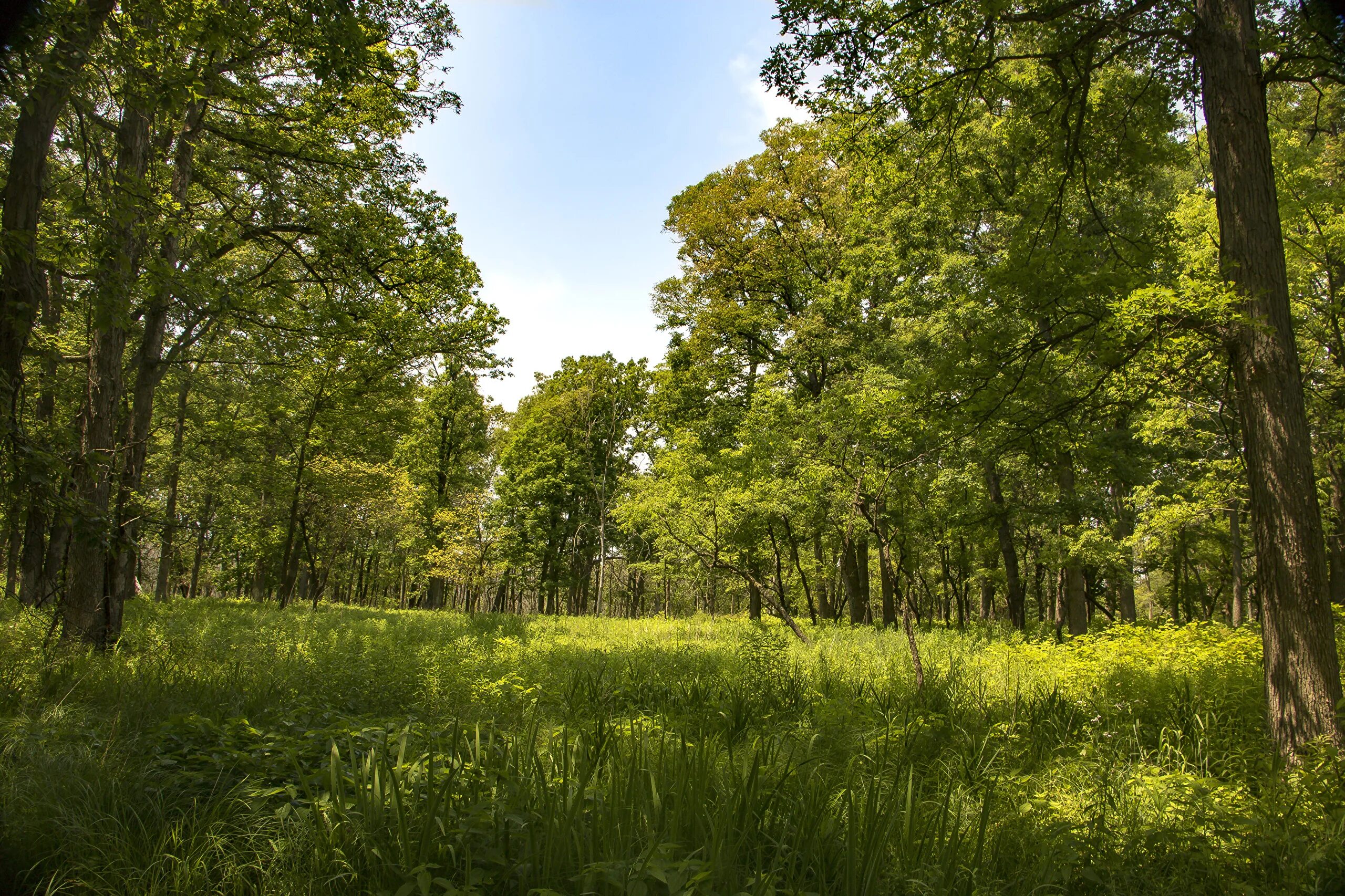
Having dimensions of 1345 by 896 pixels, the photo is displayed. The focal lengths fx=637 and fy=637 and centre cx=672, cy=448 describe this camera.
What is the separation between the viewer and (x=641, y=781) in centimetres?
278

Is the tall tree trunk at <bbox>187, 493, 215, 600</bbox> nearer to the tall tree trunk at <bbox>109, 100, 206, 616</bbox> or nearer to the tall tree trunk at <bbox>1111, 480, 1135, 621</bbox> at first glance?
the tall tree trunk at <bbox>109, 100, 206, 616</bbox>

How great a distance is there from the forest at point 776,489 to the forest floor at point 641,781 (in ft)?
0.12

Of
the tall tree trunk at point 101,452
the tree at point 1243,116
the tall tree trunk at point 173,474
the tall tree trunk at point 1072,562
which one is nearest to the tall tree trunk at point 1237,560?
the tall tree trunk at point 1072,562

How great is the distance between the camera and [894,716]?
17.1ft

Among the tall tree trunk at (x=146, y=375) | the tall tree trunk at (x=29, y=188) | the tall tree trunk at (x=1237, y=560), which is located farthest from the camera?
the tall tree trunk at (x=1237, y=560)

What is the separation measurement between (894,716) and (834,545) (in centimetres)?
1878

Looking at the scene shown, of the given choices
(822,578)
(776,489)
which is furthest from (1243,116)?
(822,578)

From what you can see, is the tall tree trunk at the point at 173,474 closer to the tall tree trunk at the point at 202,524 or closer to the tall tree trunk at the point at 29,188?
the tall tree trunk at the point at 202,524

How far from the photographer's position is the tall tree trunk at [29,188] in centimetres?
395

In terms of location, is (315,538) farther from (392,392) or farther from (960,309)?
(960,309)

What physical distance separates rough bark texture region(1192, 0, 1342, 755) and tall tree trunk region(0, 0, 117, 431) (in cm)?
807

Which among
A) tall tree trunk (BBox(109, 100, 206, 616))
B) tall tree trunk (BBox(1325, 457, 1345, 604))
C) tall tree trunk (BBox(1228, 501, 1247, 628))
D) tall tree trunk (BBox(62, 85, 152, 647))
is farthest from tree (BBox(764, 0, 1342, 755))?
tall tree trunk (BBox(1325, 457, 1345, 604))

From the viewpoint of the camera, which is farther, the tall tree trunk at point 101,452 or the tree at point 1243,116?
the tall tree trunk at point 101,452

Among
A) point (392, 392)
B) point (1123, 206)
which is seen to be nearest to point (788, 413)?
point (1123, 206)
